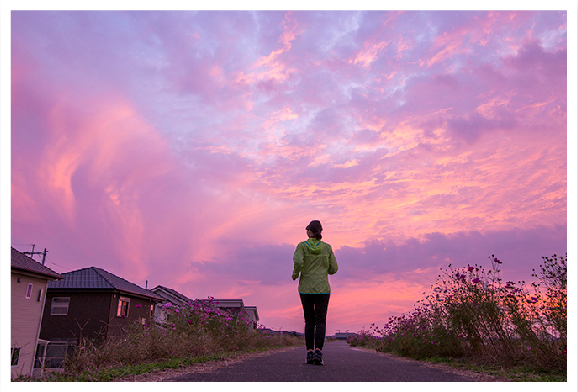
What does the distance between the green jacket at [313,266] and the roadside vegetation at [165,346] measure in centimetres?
211

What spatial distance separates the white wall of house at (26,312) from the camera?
63.3ft

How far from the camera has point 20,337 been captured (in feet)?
65.0

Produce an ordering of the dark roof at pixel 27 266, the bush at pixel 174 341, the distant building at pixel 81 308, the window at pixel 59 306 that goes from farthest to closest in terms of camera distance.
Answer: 1. the window at pixel 59 306
2. the distant building at pixel 81 308
3. the dark roof at pixel 27 266
4. the bush at pixel 174 341

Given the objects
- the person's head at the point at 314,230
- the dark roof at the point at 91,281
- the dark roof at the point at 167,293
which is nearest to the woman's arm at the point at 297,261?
the person's head at the point at 314,230

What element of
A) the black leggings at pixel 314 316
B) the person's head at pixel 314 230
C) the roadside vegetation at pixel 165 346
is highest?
the person's head at pixel 314 230

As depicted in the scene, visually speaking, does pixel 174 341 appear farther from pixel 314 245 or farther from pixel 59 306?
pixel 59 306

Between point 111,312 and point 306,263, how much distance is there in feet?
87.5

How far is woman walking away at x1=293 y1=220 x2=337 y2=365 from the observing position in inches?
229

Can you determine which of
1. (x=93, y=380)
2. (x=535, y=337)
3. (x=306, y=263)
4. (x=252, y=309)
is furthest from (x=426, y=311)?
(x=252, y=309)

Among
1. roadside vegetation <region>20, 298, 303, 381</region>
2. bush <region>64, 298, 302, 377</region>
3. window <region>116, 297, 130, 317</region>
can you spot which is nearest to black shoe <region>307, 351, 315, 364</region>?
roadside vegetation <region>20, 298, 303, 381</region>

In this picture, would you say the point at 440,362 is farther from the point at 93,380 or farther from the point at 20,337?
the point at 20,337

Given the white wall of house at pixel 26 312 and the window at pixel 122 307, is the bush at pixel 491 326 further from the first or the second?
the window at pixel 122 307

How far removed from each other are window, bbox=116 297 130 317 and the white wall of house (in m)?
8.29

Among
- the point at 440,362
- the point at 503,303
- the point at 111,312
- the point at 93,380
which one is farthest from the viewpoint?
the point at 111,312
